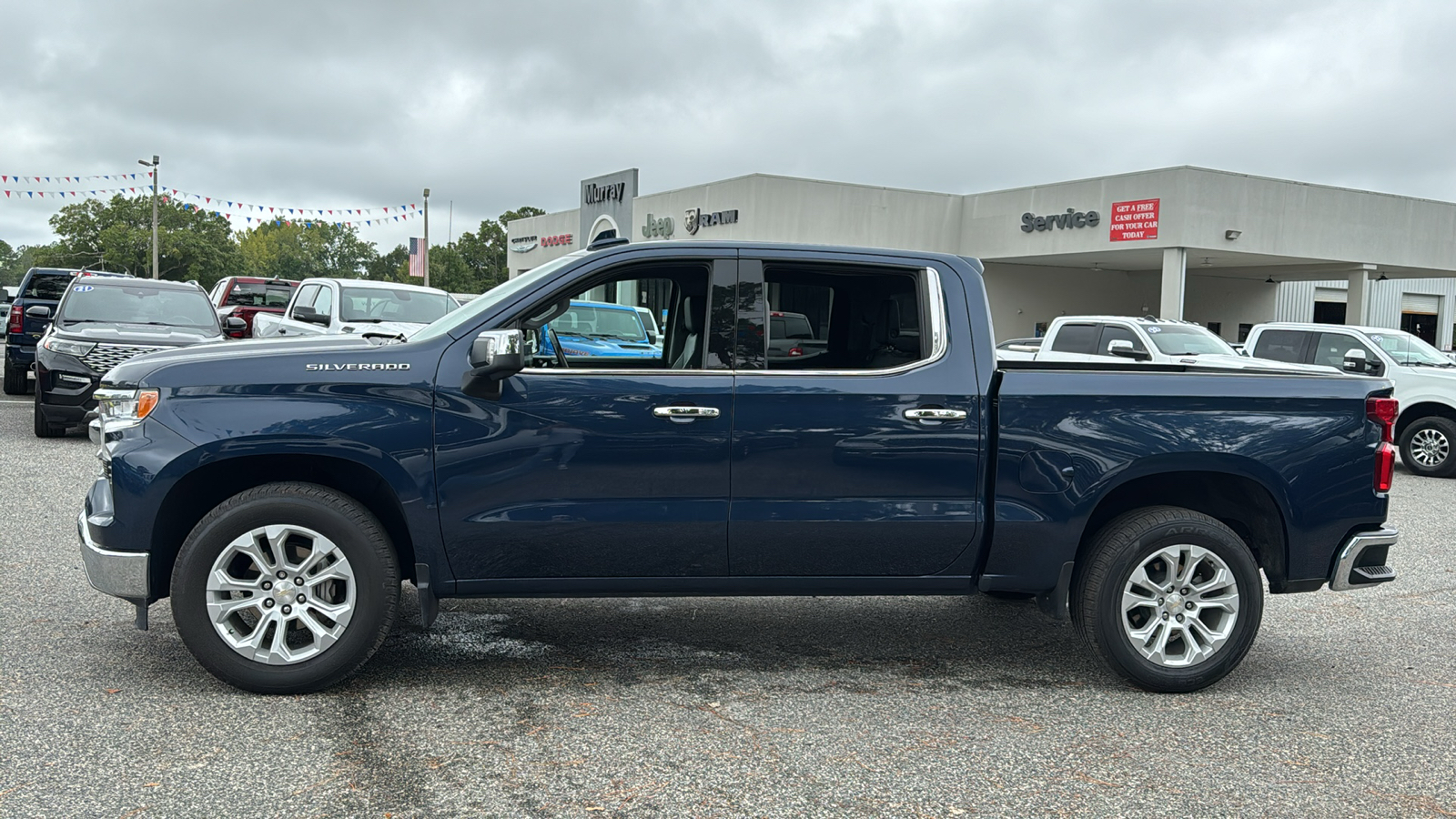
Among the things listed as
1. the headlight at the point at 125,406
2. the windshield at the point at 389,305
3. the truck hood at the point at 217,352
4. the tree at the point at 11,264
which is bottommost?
the headlight at the point at 125,406

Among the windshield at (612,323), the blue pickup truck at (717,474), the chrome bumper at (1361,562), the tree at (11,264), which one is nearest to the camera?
the blue pickup truck at (717,474)

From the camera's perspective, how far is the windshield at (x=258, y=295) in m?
23.9

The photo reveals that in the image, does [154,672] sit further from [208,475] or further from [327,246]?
[327,246]

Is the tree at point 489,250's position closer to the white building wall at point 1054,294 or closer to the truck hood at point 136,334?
the white building wall at point 1054,294

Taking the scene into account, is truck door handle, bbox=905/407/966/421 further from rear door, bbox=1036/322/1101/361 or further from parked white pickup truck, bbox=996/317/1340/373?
rear door, bbox=1036/322/1101/361

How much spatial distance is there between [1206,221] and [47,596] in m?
28.1

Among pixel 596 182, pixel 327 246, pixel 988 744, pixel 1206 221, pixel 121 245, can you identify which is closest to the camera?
pixel 988 744

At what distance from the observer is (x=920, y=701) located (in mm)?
4602

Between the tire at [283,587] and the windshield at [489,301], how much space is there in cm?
77

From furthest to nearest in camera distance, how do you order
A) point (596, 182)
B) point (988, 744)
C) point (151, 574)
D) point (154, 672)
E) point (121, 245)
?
point (121, 245), point (596, 182), point (154, 672), point (151, 574), point (988, 744)

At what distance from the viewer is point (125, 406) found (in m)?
4.36

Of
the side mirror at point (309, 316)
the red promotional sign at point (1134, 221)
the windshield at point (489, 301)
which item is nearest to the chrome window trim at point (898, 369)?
the windshield at point (489, 301)

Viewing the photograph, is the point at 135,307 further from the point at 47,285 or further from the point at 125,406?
the point at 125,406

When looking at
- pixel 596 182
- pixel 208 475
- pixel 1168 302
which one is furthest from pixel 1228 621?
pixel 1168 302
